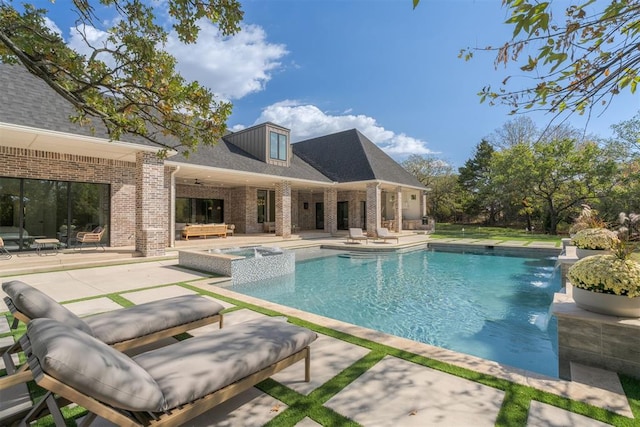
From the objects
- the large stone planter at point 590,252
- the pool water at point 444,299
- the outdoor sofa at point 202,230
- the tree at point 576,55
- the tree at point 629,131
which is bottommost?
the pool water at point 444,299

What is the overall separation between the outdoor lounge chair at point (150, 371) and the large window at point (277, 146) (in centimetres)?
1689

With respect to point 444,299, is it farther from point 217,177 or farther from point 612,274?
point 217,177

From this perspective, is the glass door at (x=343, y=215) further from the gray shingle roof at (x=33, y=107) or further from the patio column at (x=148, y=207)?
the gray shingle roof at (x=33, y=107)

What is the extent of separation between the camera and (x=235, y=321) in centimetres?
473

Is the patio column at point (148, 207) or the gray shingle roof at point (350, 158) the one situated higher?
the gray shingle roof at point (350, 158)

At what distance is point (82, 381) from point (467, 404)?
2.85 m

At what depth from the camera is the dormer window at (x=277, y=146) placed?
61.9 feet

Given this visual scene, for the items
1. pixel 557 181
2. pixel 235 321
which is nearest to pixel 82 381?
pixel 235 321

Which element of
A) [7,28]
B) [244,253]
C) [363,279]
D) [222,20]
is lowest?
[363,279]

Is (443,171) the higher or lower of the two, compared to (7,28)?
higher

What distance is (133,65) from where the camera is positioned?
12.7 ft

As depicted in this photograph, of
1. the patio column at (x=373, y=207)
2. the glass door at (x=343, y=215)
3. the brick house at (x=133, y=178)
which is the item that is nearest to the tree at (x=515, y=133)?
the brick house at (x=133, y=178)

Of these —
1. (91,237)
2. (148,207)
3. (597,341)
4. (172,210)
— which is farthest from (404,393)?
(172,210)

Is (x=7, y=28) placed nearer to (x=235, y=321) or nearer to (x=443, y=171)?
(x=235, y=321)
